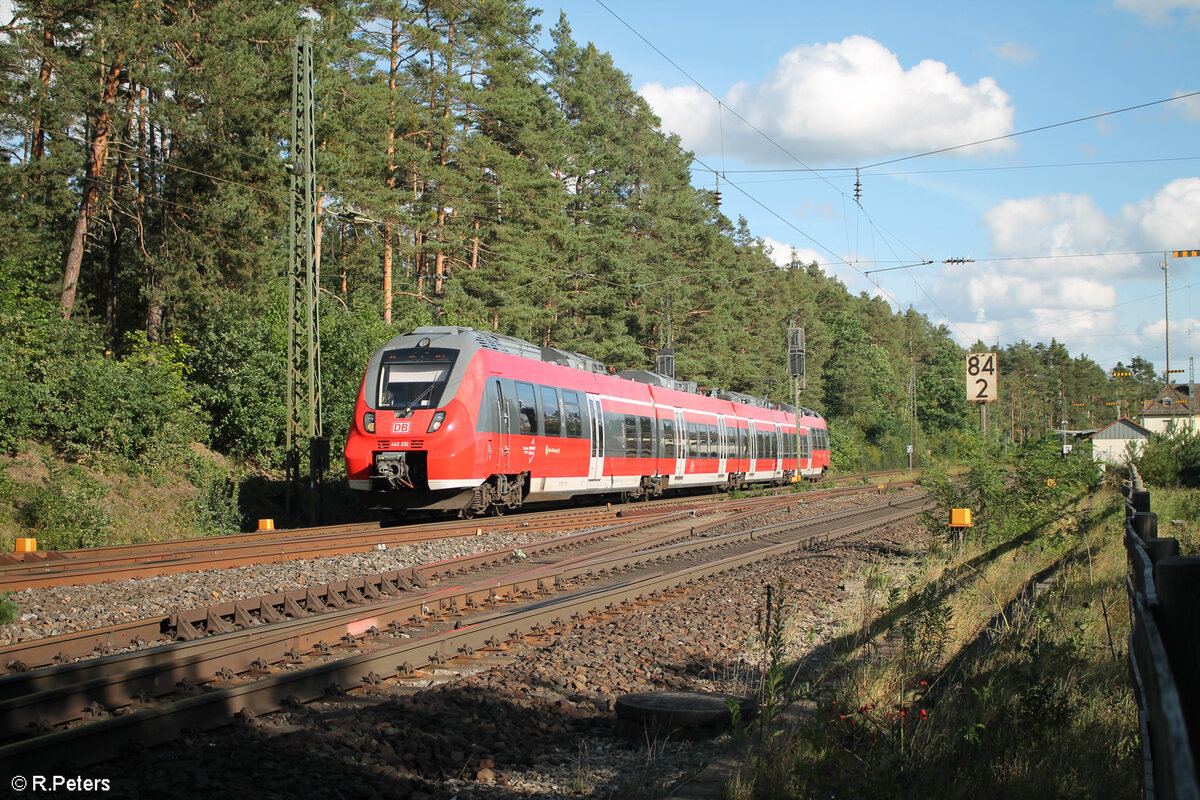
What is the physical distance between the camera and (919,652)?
6.69 metres

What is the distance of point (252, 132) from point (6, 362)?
35.4 feet

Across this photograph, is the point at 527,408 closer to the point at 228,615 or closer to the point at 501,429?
the point at 501,429

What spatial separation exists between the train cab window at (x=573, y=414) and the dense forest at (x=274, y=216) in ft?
19.7

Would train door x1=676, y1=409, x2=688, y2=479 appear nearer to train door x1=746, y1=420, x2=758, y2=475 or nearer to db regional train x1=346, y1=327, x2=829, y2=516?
db regional train x1=346, y1=327, x2=829, y2=516

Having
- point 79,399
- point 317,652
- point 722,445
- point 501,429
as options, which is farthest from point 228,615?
point 722,445

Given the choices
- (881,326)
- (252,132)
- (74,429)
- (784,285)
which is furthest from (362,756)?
(881,326)

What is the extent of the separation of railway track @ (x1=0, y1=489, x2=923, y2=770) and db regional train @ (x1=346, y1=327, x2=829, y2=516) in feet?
12.4

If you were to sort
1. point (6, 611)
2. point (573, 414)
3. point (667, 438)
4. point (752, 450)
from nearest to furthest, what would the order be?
point (6, 611) → point (573, 414) → point (667, 438) → point (752, 450)

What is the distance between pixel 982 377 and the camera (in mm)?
16641

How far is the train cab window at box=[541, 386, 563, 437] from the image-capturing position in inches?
763

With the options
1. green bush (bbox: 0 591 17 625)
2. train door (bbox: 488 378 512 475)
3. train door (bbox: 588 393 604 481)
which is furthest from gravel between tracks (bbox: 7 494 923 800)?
train door (bbox: 588 393 604 481)

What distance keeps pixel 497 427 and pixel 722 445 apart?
15964mm

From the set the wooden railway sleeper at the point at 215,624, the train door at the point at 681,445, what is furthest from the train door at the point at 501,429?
the train door at the point at 681,445

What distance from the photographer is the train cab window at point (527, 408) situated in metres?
18.4
